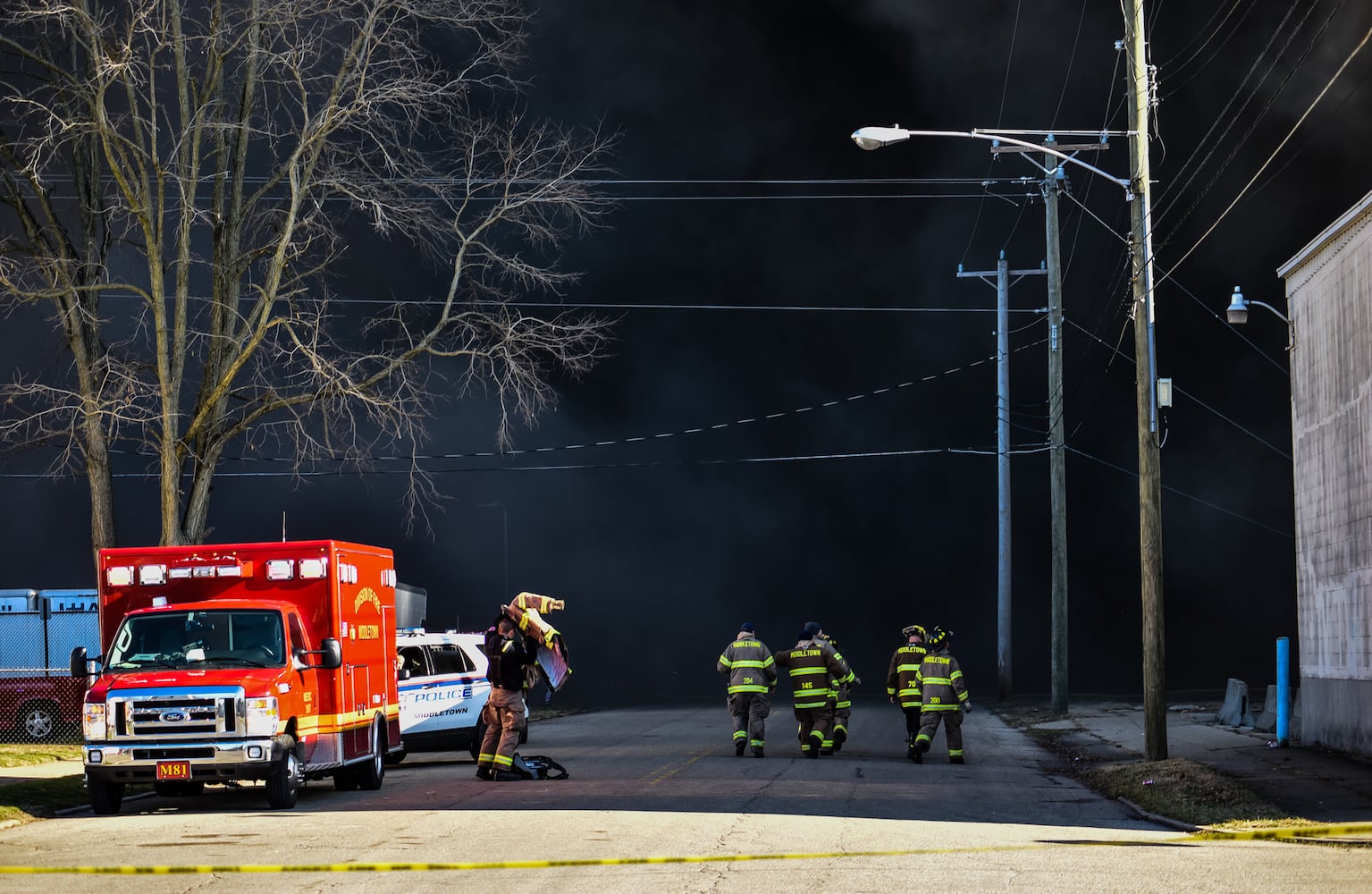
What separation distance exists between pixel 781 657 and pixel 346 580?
7.34 metres

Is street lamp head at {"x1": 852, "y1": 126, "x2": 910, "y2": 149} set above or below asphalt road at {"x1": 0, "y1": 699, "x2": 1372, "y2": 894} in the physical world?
above

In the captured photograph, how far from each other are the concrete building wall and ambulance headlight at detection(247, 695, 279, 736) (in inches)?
563

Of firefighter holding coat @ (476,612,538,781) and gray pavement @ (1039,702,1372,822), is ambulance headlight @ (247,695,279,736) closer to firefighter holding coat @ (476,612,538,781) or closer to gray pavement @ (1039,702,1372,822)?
firefighter holding coat @ (476,612,538,781)

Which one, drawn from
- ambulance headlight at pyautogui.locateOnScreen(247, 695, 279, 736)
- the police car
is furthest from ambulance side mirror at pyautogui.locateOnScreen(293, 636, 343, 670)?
the police car

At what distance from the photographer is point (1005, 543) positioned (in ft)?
131

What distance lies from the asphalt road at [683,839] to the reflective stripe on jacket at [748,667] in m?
1.86

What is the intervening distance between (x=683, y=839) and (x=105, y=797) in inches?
268

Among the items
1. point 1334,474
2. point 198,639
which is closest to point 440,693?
point 198,639

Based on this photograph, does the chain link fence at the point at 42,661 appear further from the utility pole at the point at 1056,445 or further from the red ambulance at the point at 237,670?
the utility pole at the point at 1056,445

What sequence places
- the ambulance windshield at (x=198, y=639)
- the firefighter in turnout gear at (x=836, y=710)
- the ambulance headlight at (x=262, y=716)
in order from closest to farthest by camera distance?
the ambulance headlight at (x=262, y=716), the ambulance windshield at (x=198, y=639), the firefighter in turnout gear at (x=836, y=710)

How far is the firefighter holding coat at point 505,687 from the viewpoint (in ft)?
61.4

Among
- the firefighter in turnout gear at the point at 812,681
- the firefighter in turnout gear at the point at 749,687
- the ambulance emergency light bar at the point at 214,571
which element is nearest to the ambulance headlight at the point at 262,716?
the ambulance emergency light bar at the point at 214,571

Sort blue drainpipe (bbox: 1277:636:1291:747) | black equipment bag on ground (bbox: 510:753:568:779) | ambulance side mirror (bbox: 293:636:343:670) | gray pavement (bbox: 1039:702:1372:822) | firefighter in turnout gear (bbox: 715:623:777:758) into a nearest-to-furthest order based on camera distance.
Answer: gray pavement (bbox: 1039:702:1372:822), ambulance side mirror (bbox: 293:636:343:670), black equipment bag on ground (bbox: 510:753:568:779), firefighter in turnout gear (bbox: 715:623:777:758), blue drainpipe (bbox: 1277:636:1291:747)

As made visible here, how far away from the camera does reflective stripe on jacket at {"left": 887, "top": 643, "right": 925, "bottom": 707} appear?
Answer: 23375 millimetres
